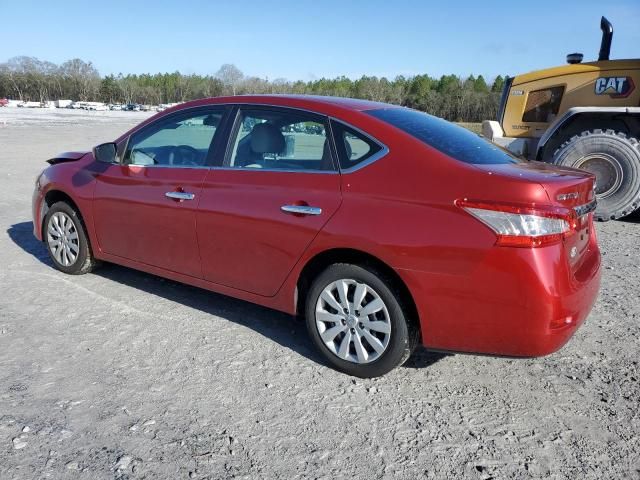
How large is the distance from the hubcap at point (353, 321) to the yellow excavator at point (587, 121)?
518 cm

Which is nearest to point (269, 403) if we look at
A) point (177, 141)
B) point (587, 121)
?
point (177, 141)

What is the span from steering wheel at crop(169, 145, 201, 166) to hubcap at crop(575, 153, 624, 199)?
5.93 meters

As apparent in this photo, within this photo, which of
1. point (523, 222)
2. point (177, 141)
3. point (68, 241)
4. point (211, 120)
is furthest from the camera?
point (68, 241)

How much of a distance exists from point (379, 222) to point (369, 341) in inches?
28.6

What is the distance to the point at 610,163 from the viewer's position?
306 inches

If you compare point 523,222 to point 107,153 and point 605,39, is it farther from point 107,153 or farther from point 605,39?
point 605,39

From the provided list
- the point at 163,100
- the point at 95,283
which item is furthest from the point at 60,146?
the point at 163,100

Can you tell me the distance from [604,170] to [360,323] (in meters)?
6.11

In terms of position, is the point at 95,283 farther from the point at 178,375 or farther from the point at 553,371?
the point at 553,371

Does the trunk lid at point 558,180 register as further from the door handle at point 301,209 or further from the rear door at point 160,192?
the rear door at point 160,192

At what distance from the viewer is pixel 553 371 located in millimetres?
3494

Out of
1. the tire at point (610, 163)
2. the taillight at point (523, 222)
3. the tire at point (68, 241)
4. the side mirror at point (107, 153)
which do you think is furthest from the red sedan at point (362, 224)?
the tire at point (610, 163)

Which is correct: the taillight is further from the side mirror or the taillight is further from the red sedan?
the side mirror

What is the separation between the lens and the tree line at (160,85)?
9356 centimetres
